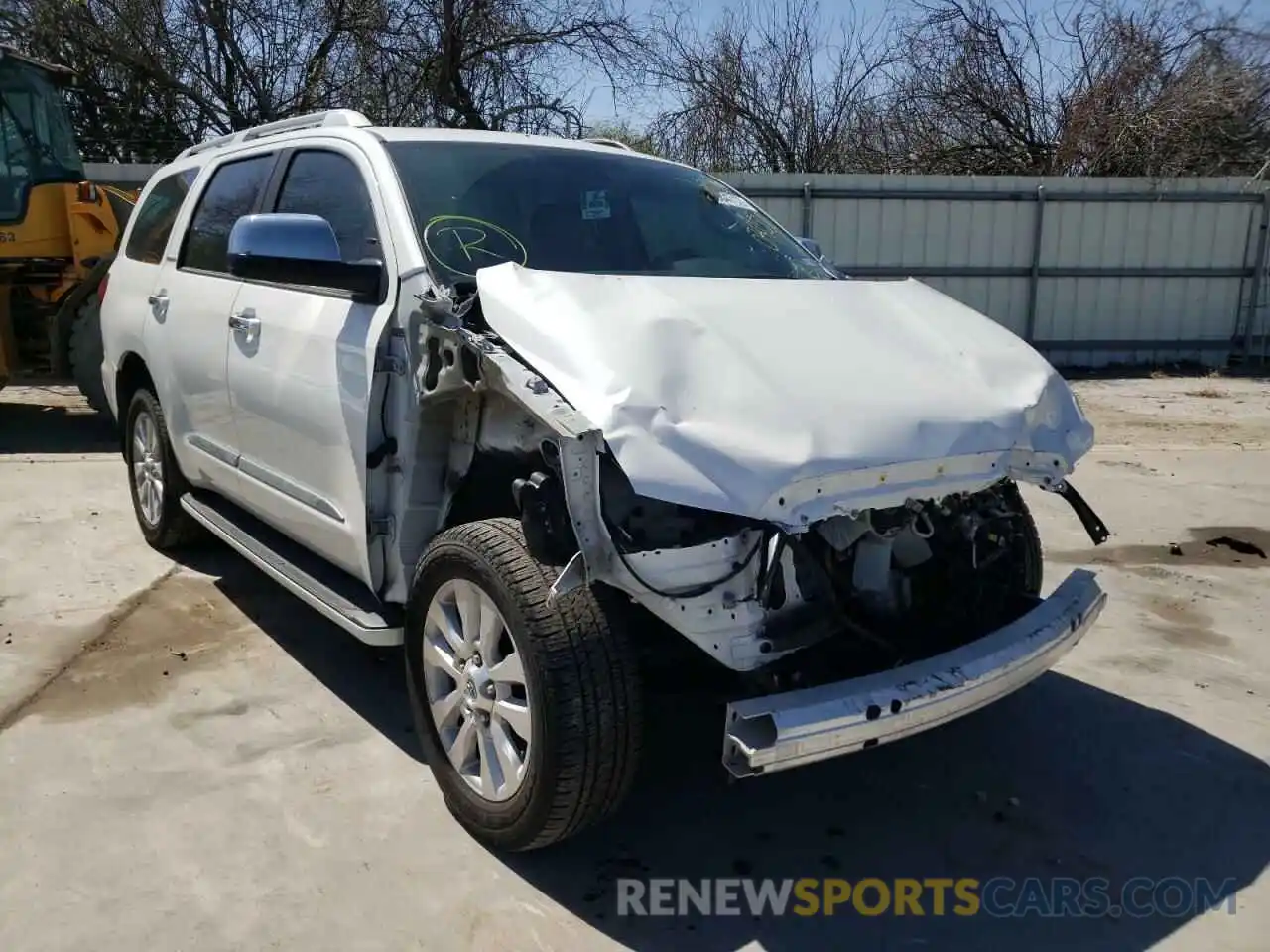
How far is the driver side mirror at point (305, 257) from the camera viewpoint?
328 centimetres

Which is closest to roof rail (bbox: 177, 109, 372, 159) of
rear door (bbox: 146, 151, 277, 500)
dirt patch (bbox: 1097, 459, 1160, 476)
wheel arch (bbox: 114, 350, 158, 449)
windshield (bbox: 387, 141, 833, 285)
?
rear door (bbox: 146, 151, 277, 500)

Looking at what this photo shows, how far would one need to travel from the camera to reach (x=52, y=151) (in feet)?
29.9

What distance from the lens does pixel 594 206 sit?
12.5ft

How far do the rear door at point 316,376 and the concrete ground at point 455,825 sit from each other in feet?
2.15

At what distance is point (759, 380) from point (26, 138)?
8.52 m

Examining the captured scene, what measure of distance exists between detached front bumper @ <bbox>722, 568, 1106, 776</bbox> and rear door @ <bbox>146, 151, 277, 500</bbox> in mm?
2653

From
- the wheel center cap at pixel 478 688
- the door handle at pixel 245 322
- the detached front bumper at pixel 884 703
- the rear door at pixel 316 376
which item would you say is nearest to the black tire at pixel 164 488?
the rear door at pixel 316 376

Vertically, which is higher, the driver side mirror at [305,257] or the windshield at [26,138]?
the windshield at [26,138]

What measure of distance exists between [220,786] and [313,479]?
3.32ft

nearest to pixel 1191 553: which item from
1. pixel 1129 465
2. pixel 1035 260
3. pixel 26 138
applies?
pixel 1129 465

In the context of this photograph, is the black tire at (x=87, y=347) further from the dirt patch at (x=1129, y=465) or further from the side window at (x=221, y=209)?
the dirt patch at (x=1129, y=465)

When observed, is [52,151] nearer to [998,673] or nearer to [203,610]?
[203,610]

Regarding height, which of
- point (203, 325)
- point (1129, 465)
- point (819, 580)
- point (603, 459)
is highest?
point (203, 325)

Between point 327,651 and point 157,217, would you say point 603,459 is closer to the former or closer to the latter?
point 327,651
